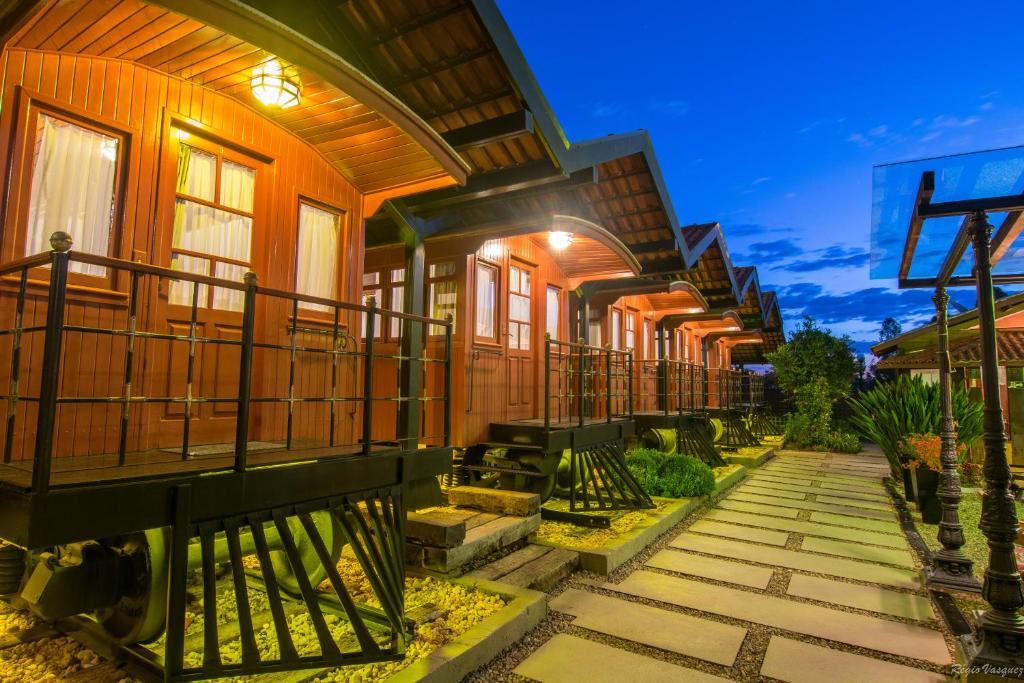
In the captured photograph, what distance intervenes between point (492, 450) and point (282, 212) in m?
3.67

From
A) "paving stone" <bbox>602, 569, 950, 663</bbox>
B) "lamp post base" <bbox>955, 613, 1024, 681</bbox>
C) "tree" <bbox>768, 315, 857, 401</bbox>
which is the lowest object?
"paving stone" <bbox>602, 569, 950, 663</bbox>

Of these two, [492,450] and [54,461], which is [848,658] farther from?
[54,461]

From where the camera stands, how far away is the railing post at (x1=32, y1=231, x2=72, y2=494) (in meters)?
2.05

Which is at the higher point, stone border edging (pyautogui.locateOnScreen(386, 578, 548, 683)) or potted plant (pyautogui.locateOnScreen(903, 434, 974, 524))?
potted plant (pyautogui.locateOnScreen(903, 434, 974, 524))

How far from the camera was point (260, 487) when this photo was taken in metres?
2.77

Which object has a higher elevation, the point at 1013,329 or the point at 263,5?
the point at 263,5

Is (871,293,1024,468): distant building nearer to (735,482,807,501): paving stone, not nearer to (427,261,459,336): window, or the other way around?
(735,482,807,501): paving stone

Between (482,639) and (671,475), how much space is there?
5.03 metres

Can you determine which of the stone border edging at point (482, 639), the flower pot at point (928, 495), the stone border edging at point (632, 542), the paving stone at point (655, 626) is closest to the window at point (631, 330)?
the stone border edging at point (632, 542)

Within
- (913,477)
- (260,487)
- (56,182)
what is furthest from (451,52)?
(913,477)

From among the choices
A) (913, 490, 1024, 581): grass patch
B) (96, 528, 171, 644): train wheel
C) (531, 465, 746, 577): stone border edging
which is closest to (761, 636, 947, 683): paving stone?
(531, 465, 746, 577): stone border edging

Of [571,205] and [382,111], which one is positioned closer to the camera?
[382,111]

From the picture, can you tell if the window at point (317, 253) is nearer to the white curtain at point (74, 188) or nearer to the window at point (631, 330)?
the white curtain at point (74, 188)

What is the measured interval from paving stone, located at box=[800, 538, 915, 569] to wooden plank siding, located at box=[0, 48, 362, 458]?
499 centimetres
